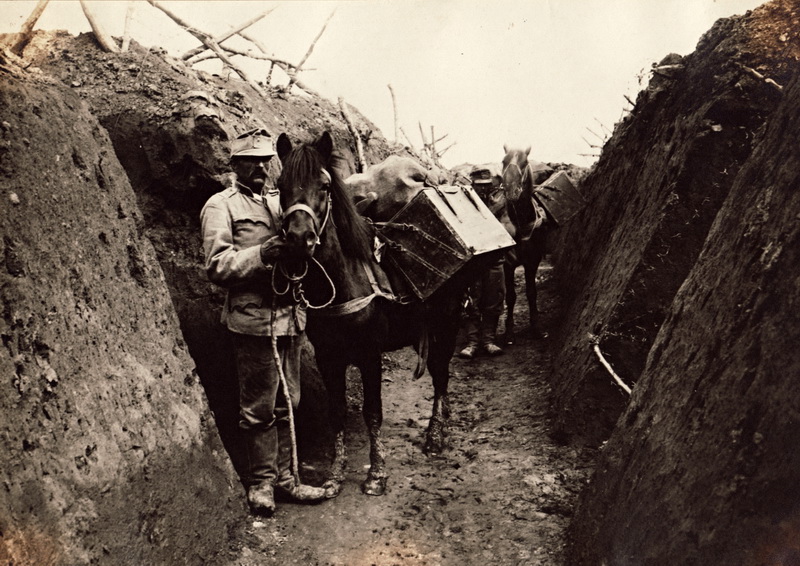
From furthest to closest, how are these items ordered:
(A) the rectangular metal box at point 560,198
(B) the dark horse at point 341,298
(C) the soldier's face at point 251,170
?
1. (A) the rectangular metal box at point 560,198
2. (C) the soldier's face at point 251,170
3. (B) the dark horse at point 341,298

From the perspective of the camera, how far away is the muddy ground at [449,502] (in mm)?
3324

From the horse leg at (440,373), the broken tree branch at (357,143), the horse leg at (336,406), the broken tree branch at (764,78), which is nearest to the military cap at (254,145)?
the horse leg at (336,406)

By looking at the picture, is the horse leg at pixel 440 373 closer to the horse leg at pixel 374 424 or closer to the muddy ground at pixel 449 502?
the muddy ground at pixel 449 502

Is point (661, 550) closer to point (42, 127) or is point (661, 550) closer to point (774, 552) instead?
point (774, 552)

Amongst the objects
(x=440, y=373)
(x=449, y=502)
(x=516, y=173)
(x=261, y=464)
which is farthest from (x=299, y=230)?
(x=516, y=173)

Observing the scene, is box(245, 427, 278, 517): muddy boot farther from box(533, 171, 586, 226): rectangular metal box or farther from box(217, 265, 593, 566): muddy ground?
box(533, 171, 586, 226): rectangular metal box

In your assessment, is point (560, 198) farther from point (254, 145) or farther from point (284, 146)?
point (254, 145)

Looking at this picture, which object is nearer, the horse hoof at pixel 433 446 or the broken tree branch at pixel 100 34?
the horse hoof at pixel 433 446

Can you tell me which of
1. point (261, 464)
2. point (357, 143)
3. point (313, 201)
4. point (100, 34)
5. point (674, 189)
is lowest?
point (261, 464)

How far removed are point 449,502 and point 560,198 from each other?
5.33m

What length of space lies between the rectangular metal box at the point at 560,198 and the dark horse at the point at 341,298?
385cm

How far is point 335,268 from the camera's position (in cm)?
390

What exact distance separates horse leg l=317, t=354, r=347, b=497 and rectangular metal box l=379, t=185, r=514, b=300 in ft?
2.86

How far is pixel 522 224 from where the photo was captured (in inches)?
300
